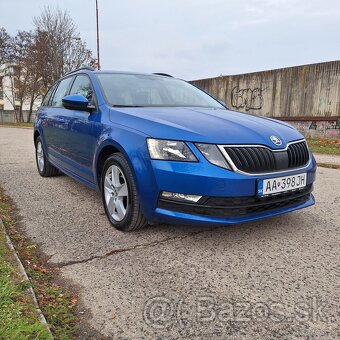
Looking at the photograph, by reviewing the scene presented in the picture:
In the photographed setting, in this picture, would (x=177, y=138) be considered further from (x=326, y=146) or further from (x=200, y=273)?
(x=326, y=146)

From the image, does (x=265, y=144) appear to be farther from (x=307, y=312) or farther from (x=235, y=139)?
(x=307, y=312)

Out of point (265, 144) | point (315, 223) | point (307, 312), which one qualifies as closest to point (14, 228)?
point (265, 144)

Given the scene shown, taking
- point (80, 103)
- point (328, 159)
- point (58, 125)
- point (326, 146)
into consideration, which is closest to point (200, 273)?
point (80, 103)

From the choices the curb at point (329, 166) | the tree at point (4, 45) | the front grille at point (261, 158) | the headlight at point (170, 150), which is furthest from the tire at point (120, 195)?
the tree at point (4, 45)

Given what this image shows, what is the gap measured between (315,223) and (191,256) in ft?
4.87

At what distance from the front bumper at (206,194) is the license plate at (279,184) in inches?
1.5

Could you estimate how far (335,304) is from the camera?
2.03 meters

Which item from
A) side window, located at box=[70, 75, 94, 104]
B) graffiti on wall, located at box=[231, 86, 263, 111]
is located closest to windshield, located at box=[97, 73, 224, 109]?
side window, located at box=[70, 75, 94, 104]

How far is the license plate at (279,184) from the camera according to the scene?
8.59 feet

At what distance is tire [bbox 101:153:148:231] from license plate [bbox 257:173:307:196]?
3.29 ft

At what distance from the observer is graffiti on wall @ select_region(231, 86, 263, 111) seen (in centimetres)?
1466

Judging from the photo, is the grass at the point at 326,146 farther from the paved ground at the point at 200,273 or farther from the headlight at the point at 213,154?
the headlight at the point at 213,154

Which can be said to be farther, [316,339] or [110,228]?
[110,228]

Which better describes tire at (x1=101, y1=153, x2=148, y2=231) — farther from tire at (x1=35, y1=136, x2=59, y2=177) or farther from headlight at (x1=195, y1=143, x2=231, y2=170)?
tire at (x1=35, y1=136, x2=59, y2=177)
